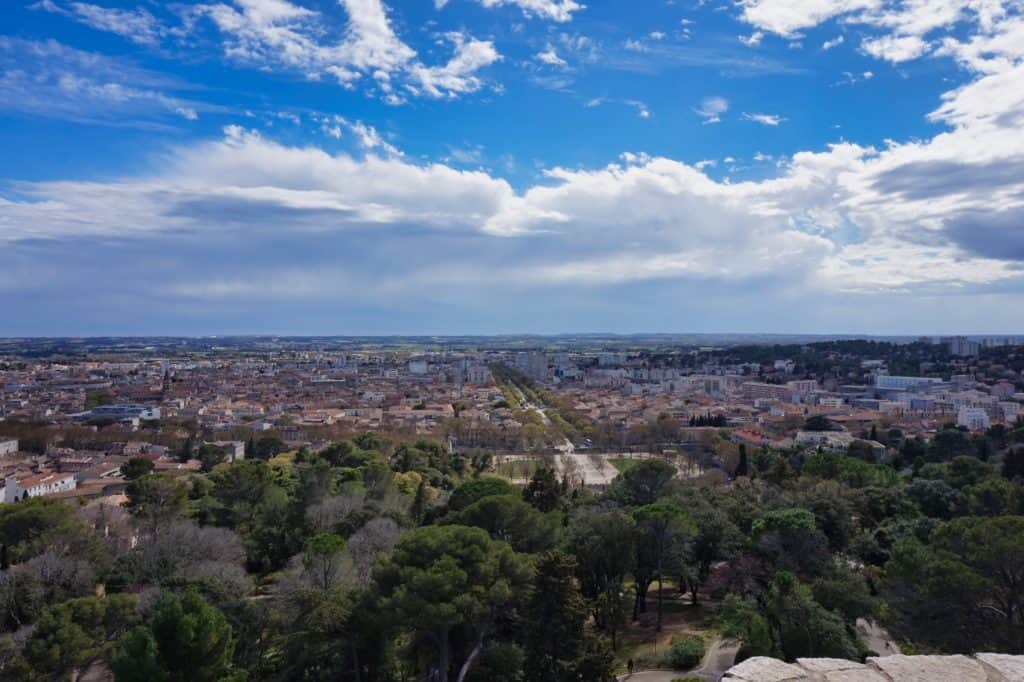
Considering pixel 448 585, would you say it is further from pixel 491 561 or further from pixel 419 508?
pixel 419 508

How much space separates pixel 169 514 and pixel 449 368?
9932 cm

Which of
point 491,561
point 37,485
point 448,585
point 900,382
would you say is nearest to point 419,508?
point 491,561

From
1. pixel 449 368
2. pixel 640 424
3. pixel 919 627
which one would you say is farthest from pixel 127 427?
pixel 449 368

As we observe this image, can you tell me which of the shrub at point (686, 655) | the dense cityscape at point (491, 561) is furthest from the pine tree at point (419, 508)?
the shrub at point (686, 655)

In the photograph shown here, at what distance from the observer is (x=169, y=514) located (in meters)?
22.8

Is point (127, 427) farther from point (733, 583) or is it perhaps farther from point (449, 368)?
point (449, 368)

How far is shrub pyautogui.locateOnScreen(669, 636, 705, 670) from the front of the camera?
14625 mm

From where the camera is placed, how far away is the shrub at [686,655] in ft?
48.0

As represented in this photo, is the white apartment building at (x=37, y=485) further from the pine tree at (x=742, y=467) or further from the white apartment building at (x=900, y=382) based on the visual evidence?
the white apartment building at (x=900, y=382)

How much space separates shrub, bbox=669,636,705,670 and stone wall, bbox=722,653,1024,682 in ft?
36.9

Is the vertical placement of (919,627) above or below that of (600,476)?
above

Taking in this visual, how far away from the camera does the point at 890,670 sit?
4254 mm

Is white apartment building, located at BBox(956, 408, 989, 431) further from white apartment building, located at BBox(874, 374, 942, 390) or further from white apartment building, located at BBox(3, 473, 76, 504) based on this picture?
white apartment building, located at BBox(3, 473, 76, 504)

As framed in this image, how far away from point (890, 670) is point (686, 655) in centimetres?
1152
